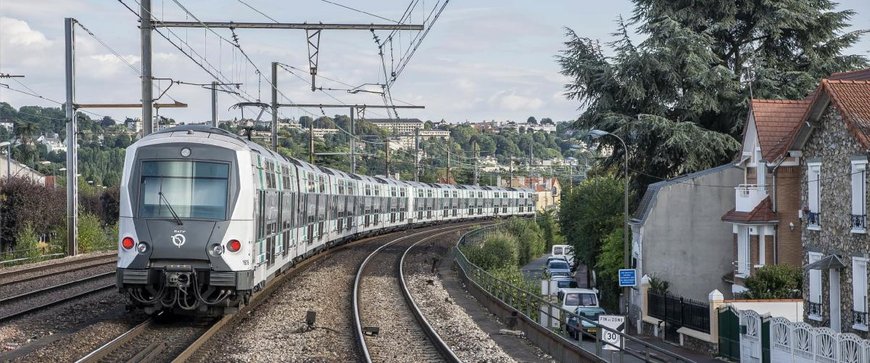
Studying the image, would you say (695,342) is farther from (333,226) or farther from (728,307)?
(333,226)

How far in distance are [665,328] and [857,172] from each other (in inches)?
454

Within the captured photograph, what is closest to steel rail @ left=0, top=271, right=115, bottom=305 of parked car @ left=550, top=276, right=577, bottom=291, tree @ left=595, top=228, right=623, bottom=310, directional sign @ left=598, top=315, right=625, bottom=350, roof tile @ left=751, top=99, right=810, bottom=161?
directional sign @ left=598, top=315, right=625, bottom=350

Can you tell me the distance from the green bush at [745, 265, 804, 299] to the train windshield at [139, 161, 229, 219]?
63.7 feet

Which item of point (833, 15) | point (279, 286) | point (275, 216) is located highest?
point (833, 15)

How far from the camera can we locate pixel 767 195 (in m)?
35.0

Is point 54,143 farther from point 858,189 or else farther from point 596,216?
point 858,189

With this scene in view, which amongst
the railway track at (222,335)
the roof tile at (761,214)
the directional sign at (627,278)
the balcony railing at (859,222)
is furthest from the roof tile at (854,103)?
the railway track at (222,335)

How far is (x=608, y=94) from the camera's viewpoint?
1704 inches

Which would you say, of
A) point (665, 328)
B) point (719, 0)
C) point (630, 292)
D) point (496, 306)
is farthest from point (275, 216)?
point (719, 0)

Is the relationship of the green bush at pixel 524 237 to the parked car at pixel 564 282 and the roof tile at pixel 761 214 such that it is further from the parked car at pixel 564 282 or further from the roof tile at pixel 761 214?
the roof tile at pixel 761 214

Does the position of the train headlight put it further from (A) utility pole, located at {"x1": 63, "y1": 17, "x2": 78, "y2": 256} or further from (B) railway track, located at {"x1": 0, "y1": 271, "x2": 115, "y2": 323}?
(A) utility pole, located at {"x1": 63, "y1": 17, "x2": 78, "y2": 256}

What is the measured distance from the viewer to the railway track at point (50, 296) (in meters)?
21.6

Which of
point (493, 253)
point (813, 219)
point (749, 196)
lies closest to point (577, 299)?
point (493, 253)

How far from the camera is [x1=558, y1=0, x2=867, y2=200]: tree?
4209cm
